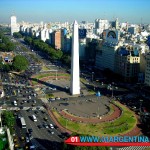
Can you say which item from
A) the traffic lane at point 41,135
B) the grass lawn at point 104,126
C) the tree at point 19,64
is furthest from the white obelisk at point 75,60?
the tree at point 19,64

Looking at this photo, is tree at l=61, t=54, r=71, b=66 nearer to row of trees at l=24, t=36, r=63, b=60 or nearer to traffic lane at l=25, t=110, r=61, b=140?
row of trees at l=24, t=36, r=63, b=60

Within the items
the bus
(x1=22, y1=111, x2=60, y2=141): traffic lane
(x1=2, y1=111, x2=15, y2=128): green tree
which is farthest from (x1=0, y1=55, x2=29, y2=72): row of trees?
(x1=2, y1=111, x2=15, y2=128): green tree

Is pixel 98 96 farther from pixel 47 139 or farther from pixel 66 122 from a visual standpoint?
pixel 47 139

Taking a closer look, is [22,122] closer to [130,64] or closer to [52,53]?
[130,64]

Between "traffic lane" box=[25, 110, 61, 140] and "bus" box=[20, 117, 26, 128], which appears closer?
"traffic lane" box=[25, 110, 61, 140]

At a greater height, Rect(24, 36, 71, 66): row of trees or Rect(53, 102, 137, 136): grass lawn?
Rect(24, 36, 71, 66): row of trees

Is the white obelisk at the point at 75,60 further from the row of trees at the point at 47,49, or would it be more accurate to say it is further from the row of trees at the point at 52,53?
the row of trees at the point at 47,49

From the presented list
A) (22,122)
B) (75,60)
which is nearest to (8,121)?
(22,122)

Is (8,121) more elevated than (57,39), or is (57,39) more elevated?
(57,39)
